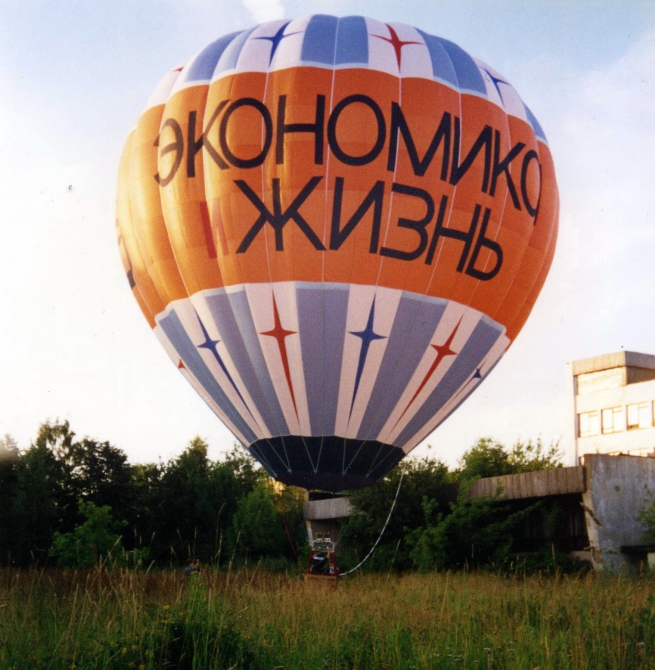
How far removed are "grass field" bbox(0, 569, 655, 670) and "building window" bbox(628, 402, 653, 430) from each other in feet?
184

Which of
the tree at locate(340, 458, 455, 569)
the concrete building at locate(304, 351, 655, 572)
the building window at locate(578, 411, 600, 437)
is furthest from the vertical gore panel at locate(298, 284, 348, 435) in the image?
the building window at locate(578, 411, 600, 437)

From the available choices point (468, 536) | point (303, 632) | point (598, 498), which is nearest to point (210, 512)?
point (468, 536)

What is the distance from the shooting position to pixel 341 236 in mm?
16766

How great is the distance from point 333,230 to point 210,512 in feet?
107

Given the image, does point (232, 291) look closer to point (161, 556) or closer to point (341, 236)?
point (341, 236)

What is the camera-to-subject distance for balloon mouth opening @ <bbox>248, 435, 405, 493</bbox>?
1791 cm

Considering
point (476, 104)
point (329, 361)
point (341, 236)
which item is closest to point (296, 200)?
point (341, 236)

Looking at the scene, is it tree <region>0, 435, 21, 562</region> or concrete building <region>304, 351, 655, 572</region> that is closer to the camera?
concrete building <region>304, 351, 655, 572</region>

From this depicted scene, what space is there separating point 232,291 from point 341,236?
2599 mm

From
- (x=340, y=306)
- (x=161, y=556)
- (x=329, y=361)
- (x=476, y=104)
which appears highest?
(x=476, y=104)

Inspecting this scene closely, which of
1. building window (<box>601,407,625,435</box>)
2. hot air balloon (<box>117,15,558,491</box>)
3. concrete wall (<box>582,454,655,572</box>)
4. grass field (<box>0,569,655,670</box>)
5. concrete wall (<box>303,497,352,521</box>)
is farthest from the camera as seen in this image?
building window (<box>601,407,625,435</box>)

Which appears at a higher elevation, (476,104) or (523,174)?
(476,104)

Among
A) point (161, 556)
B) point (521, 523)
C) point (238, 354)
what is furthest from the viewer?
point (161, 556)

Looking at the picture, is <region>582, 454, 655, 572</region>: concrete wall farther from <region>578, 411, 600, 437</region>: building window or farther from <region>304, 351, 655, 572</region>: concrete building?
<region>578, 411, 600, 437</region>: building window
